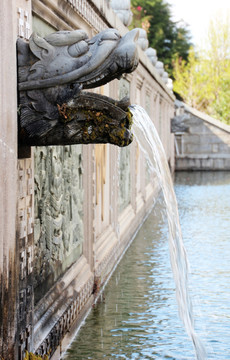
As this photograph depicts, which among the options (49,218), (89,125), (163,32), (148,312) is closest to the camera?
(89,125)

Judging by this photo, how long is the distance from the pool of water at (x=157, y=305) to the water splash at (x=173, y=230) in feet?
0.20

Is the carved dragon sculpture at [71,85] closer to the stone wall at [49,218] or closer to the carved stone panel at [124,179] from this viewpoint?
the stone wall at [49,218]

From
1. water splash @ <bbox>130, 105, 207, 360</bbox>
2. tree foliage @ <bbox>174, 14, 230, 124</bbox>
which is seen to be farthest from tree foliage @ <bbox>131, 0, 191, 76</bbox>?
water splash @ <bbox>130, 105, 207, 360</bbox>

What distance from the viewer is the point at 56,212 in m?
4.25

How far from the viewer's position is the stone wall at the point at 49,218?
9.53 feet

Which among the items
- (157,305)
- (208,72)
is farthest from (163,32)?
(157,305)

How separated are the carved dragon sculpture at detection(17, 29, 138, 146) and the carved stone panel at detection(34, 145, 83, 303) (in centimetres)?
70

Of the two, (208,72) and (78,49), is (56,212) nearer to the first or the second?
(78,49)

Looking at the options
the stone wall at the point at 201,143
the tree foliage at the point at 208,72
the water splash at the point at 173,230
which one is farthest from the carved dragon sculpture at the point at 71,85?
the tree foliage at the point at 208,72

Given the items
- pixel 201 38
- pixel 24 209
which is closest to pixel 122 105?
pixel 24 209

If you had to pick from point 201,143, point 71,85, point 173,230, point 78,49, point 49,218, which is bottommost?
point 173,230

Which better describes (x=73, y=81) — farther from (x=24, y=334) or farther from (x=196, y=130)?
(x=196, y=130)

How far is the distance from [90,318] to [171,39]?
37334 mm

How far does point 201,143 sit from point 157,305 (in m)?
18.0
